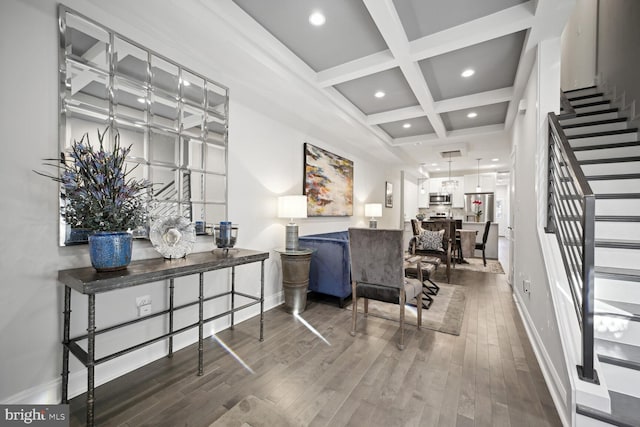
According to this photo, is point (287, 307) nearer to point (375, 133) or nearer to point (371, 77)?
point (371, 77)

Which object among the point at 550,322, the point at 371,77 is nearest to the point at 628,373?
the point at 550,322

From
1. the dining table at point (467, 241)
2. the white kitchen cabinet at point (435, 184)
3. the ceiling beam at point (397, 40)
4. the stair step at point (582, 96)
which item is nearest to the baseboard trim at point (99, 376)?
the ceiling beam at point (397, 40)

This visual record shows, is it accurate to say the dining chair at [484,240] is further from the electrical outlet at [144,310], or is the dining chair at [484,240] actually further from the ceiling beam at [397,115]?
the electrical outlet at [144,310]

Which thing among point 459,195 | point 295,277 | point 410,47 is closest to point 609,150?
point 410,47

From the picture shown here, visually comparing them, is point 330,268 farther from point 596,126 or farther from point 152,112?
point 596,126

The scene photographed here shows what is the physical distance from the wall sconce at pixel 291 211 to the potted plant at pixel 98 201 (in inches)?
71.2

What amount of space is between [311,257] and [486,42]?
2920 millimetres

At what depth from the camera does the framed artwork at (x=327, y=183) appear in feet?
13.3

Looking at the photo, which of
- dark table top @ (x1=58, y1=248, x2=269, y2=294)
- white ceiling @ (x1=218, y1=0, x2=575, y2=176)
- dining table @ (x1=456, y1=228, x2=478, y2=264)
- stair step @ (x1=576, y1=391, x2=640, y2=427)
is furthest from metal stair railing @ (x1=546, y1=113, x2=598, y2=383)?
dining table @ (x1=456, y1=228, x2=478, y2=264)

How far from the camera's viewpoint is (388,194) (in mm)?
7230

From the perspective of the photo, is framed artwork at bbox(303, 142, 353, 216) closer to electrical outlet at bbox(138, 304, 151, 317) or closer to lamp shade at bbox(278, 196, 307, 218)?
lamp shade at bbox(278, 196, 307, 218)

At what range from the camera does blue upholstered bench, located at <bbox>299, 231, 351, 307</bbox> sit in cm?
329

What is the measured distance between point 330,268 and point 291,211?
0.87 metres

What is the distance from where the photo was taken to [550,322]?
1.84 meters
